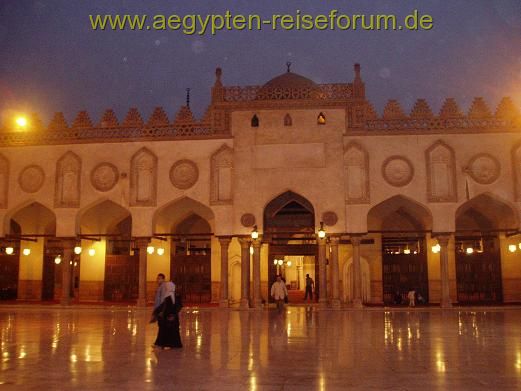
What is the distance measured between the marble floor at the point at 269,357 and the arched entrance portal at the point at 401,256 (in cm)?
901

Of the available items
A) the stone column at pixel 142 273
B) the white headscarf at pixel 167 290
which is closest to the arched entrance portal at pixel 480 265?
the stone column at pixel 142 273

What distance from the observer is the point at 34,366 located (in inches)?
303

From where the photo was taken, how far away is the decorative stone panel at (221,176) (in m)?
21.7

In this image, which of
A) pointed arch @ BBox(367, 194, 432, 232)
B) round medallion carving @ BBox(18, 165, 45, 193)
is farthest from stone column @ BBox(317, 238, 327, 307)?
round medallion carving @ BBox(18, 165, 45, 193)

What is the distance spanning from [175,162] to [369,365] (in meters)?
15.5

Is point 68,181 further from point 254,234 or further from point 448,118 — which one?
point 448,118

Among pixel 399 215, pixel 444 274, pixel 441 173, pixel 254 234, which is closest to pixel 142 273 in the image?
pixel 254 234

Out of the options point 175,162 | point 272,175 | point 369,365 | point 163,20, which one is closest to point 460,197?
point 272,175

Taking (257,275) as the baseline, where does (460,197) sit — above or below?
above

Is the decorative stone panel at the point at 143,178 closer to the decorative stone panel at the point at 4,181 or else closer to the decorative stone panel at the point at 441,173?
the decorative stone panel at the point at 4,181

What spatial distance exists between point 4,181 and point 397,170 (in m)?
15.7

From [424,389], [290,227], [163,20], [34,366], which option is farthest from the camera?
[290,227]

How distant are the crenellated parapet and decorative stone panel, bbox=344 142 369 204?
3.25ft

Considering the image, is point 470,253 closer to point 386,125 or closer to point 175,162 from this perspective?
point 386,125
